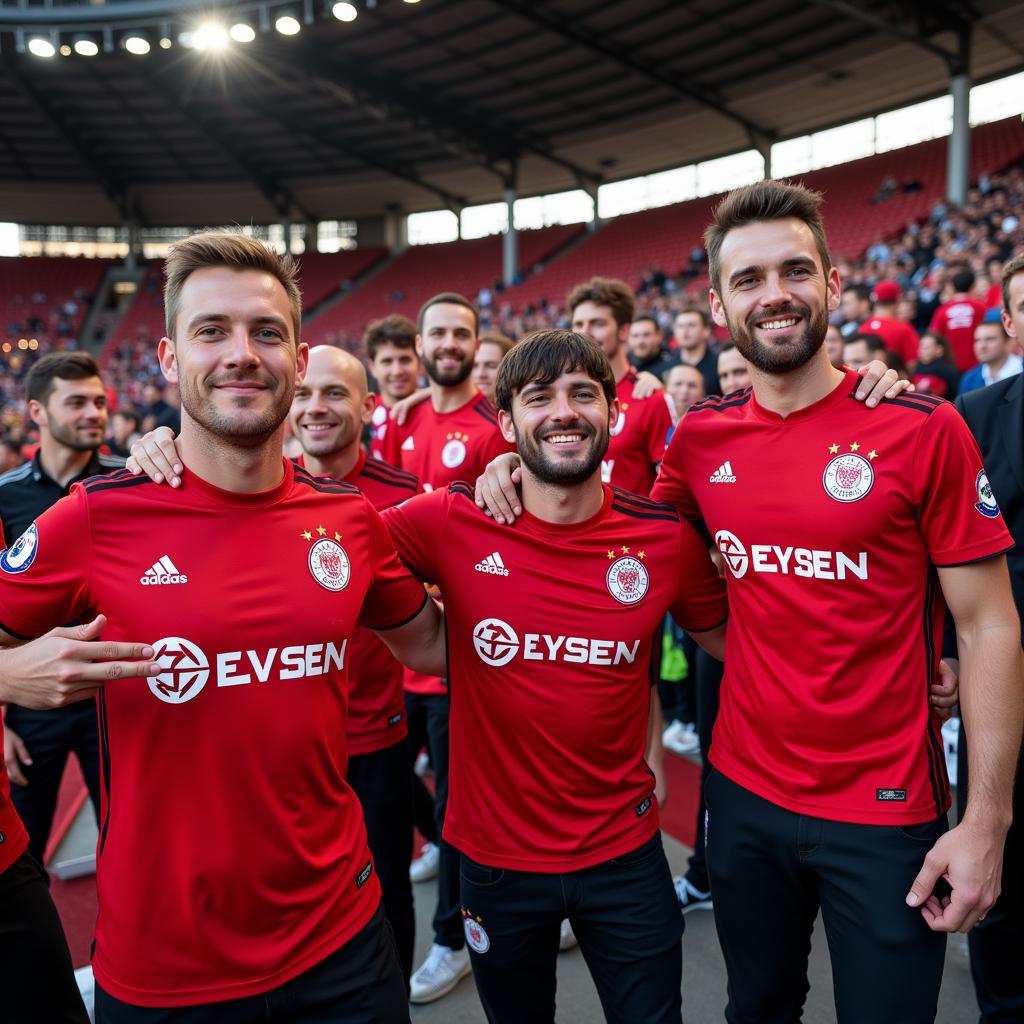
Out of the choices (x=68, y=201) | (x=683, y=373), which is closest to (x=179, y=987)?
(x=683, y=373)

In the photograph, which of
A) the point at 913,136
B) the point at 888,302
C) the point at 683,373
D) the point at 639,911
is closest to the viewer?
the point at 639,911

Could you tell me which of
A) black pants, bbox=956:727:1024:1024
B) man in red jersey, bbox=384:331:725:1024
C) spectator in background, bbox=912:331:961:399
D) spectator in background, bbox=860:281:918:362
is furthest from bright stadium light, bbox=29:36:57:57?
black pants, bbox=956:727:1024:1024

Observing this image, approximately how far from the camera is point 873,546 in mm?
1893

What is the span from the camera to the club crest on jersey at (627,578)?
216 centimetres

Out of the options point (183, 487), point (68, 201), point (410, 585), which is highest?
point (68, 201)

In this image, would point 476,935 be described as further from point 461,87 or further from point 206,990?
point 461,87

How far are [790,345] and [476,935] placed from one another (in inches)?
66.8

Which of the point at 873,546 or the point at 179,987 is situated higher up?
the point at 873,546

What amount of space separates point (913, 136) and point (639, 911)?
78.0 feet

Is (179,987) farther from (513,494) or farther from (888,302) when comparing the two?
(888,302)

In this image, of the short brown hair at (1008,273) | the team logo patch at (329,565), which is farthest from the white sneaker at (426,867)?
the short brown hair at (1008,273)

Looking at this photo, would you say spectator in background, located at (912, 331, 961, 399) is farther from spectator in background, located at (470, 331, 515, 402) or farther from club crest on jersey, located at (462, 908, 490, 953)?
club crest on jersey, located at (462, 908, 490, 953)

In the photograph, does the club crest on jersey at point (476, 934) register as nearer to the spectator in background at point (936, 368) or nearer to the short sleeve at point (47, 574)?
the short sleeve at point (47, 574)

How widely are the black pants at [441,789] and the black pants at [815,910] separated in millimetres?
1168
